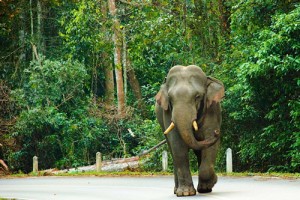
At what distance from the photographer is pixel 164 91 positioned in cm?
1581

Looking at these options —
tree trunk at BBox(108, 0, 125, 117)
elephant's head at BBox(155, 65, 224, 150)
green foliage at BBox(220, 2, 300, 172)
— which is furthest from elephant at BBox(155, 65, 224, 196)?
tree trunk at BBox(108, 0, 125, 117)

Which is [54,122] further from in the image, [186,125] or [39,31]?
[186,125]

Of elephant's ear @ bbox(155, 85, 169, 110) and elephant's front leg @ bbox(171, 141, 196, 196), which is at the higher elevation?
elephant's ear @ bbox(155, 85, 169, 110)

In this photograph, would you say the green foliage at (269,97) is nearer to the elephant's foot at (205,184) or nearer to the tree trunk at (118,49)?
the tree trunk at (118,49)

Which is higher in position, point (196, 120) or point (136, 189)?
point (196, 120)

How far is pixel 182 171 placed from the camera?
1570cm

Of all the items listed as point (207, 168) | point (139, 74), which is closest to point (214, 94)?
point (207, 168)

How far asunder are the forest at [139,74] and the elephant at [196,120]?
11.3ft

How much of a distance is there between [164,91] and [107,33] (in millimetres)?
20379

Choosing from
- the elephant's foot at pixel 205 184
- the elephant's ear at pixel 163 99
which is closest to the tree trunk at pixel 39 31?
the elephant's ear at pixel 163 99

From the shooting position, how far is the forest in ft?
86.3

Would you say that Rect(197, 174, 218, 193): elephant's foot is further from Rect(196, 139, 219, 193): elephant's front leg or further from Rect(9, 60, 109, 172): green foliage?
Rect(9, 60, 109, 172): green foliage

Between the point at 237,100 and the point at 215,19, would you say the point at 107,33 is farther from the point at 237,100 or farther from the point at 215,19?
the point at 237,100

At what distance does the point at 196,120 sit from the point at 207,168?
94 cm
